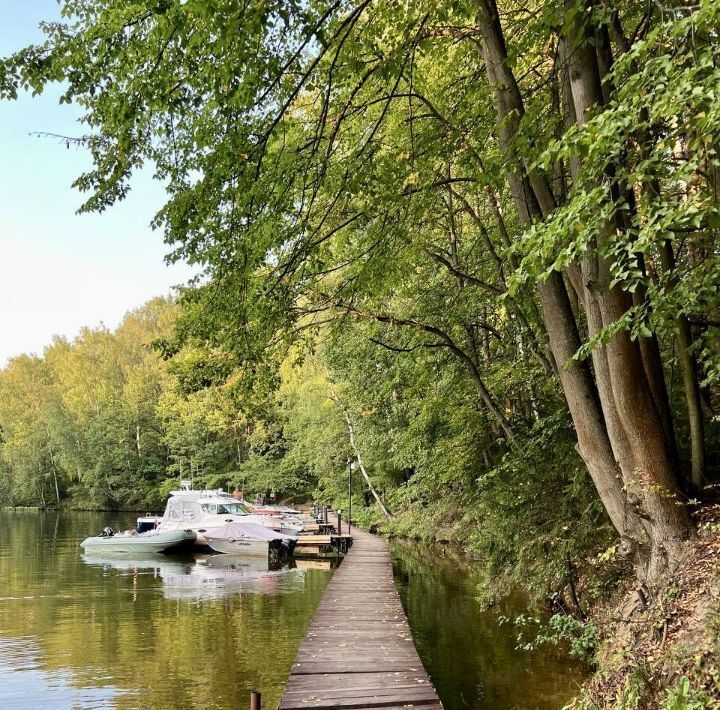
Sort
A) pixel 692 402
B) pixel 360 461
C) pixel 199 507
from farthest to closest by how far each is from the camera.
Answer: pixel 360 461
pixel 199 507
pixel 692 402

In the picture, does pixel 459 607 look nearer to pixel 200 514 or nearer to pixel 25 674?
pixel 25 674

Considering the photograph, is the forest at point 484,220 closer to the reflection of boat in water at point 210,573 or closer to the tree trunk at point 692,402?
the tree trunk at point 692,402

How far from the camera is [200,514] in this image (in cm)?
2786

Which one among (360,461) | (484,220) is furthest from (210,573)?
(484,220)

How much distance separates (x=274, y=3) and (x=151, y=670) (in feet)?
28.9

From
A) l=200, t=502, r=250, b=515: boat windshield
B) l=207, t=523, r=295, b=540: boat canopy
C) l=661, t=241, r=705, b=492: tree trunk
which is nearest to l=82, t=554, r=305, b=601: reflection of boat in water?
l=207, t=523, r=295, b=540: boat canopy

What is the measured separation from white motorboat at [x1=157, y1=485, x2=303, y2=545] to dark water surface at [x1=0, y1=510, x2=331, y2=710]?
4.23 m

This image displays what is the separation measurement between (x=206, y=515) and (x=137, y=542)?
3.40 meters

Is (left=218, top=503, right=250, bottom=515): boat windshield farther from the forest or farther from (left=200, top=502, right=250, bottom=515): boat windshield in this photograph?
the forest

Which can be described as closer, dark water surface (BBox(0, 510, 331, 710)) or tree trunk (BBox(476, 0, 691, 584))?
tree trunk (BBox(476, 0, 691, 584))

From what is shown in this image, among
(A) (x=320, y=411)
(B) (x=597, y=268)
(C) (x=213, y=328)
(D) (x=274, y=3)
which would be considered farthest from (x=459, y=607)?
(A) (x=320, y=411)

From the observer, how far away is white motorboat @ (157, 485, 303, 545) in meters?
26.2

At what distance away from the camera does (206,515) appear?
2753 centimetres

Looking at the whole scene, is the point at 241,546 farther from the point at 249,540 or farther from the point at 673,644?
the point at 673,644
